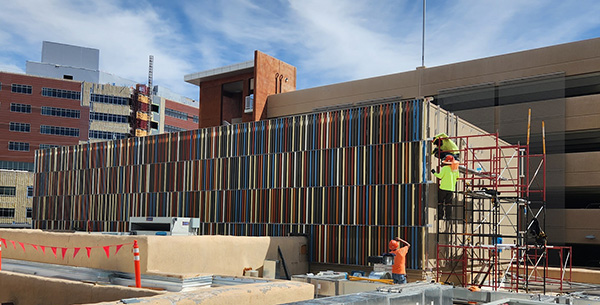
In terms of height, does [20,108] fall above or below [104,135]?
above

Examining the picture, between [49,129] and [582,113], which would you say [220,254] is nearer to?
[582,113]

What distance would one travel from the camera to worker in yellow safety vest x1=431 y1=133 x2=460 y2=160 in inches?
827

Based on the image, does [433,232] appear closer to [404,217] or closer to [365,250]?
[404,217]

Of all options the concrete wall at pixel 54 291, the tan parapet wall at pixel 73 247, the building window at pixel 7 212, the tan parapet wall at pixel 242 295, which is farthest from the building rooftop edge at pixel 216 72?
the building window at pixel 7 212

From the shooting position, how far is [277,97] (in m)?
48.0

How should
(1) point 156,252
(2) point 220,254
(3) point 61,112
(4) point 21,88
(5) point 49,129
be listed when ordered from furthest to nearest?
(3) point 61,112 < (5) point 49,129 < (4) point 21,88 < (2) point 220,254 < (1) point 156,252

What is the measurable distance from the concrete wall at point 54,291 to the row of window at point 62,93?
75.5 meters

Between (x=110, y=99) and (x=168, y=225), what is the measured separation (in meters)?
65.3

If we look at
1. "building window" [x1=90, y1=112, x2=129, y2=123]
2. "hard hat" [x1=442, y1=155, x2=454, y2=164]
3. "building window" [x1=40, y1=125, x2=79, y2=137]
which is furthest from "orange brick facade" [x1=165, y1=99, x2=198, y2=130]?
"hard hat" [x1=442, y1=155, x2=454, y2=164]

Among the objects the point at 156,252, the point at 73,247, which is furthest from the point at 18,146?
the point at 156,252

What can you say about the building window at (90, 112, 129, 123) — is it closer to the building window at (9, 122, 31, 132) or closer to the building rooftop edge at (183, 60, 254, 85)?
the building window at (9, 122, 31, 132)

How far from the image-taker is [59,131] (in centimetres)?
8388

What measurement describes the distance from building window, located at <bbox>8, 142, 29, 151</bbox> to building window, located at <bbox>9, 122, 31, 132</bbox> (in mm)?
1997

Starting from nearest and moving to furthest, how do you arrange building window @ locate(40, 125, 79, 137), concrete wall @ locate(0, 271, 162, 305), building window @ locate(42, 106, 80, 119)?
concrete wall @ locate(0, 271, 162, 305) < building window @ locate(40, 125, 79, 137) < building window @ locate(42, 106, 80, 119)
